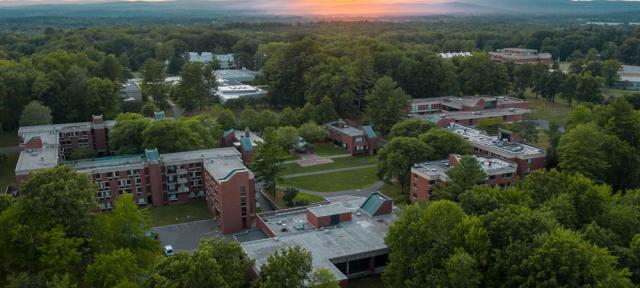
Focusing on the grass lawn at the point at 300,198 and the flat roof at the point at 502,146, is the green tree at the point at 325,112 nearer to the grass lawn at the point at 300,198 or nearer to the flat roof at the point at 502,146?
the flat roof at the point at 502,146

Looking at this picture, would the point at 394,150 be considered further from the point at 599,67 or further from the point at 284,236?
the point at 599,67

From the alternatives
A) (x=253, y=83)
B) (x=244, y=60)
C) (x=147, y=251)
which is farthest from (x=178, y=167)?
(x=244, y=60)

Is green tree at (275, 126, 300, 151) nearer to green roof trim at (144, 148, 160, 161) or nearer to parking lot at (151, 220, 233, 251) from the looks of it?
green roof trim at (144, 148, 160, 161)

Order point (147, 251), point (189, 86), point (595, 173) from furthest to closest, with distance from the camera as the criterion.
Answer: point (189, 86)
point (595, 173)
point (147, 251)

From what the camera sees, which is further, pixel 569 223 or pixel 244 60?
pixel 244 60

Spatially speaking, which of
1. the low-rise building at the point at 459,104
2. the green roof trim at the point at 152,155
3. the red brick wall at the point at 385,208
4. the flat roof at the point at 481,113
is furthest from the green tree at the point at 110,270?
the low-rise building at the point at 459,104

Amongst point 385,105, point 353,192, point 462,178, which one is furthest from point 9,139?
point 462,178
